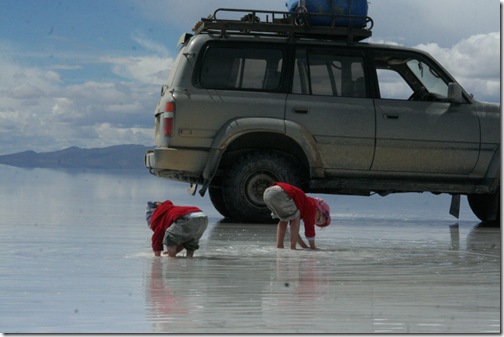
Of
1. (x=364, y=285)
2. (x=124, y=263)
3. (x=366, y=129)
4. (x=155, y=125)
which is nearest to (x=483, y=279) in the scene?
(x=364, y=285)

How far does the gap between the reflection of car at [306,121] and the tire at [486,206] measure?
1.74ft

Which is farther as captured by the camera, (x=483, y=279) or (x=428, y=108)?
(x=428, y=108)

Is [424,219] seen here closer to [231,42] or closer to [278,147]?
[278,147]

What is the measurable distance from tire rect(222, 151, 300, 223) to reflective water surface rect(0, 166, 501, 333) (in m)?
0.37

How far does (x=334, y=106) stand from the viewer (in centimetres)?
1398

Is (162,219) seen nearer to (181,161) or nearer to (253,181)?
(181,161)

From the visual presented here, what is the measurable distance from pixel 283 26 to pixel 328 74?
0.81 metres

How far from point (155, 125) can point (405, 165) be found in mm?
3230

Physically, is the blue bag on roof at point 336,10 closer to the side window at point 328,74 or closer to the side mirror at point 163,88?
the side window at point 328,74

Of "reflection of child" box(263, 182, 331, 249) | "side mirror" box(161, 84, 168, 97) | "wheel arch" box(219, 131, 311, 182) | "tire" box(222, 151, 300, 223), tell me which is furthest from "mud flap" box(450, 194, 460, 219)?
"reflection of child" box(263, 182, 331, 249)

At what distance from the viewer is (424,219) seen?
1612 cm

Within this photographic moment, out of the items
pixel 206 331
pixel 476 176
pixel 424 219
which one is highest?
pixel 206 331

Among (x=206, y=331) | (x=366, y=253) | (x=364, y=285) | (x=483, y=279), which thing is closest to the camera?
(x=206, y=331)

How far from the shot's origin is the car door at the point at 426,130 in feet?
46.4
